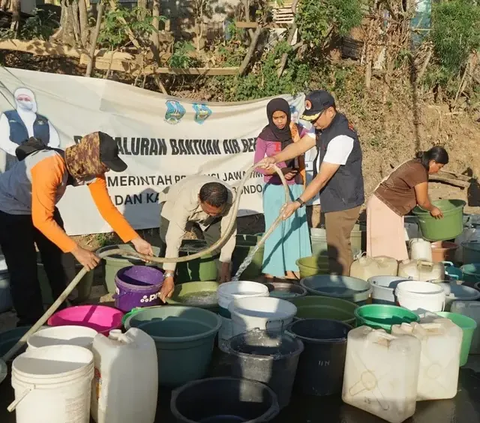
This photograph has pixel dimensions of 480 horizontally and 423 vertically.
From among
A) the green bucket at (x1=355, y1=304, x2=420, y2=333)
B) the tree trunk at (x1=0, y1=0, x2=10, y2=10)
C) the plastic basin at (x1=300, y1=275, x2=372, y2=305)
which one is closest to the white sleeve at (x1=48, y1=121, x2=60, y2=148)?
the plastic basin at (x1=300, y1=275, x2=372, y2=305)

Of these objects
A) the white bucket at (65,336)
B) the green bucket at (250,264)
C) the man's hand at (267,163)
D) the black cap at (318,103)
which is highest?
the black cap at (318,103)

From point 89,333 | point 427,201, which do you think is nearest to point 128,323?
point 89,333

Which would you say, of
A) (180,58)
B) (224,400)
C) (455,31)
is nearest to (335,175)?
(224,400)

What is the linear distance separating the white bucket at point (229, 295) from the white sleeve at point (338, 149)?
3.86ft

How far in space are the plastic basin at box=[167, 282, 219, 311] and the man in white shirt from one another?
12 cm

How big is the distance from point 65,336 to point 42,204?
2.43 feet

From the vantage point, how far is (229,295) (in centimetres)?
365

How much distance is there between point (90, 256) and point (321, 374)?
1.45m

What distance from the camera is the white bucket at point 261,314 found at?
3.25m

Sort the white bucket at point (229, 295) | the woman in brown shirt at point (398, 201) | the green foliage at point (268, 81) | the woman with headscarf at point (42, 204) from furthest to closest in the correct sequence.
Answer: the green foliage at point (268, 81) → the woman in brown shirt at point (398, 201) → the white bucket at point (229, 295) → the woman with headscarf at point (42, 204)

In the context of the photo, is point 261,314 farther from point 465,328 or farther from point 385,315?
point 465,328

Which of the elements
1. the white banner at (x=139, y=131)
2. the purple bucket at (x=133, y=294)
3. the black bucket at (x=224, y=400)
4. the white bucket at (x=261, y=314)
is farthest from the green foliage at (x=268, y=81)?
the black bucket at (x=224, y=400)

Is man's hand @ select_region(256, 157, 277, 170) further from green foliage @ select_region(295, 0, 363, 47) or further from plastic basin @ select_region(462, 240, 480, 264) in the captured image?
green foliage @ select_region(295, 0, 363, 47)

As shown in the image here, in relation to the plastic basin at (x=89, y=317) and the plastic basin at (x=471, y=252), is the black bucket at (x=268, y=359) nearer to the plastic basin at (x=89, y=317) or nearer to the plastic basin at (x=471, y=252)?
the plastic basin at (x=89, y=317)
